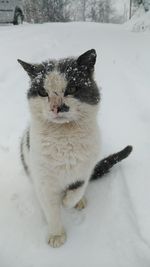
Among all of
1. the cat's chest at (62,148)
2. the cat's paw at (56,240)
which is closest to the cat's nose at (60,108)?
the cat's chest at (62,148)

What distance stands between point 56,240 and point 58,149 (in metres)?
0.71

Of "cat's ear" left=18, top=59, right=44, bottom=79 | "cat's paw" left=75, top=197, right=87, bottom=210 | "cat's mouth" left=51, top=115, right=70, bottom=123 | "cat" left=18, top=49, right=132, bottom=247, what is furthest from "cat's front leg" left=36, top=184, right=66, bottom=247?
"cat's ear" left=18, top=59, right=44, bottom=79

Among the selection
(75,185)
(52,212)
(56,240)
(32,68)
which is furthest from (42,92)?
(56,240)

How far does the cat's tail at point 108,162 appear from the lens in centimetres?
346

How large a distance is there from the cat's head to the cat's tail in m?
0.87

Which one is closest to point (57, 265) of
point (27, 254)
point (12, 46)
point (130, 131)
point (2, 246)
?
point (27, 254)

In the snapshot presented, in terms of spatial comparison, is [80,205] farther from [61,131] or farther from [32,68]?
[32,68]

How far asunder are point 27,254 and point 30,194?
0.73 meters

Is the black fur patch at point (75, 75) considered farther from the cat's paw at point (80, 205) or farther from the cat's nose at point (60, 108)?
the cat's paw at point (80, 205)

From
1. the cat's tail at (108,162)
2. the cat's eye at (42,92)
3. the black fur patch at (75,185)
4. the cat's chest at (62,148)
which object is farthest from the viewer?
the cat's tail at (108,162)

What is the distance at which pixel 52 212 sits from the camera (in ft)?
9.35

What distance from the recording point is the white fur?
8.59 feet

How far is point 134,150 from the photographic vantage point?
381 cm

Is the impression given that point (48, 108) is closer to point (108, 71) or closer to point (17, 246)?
point (17, 246)
